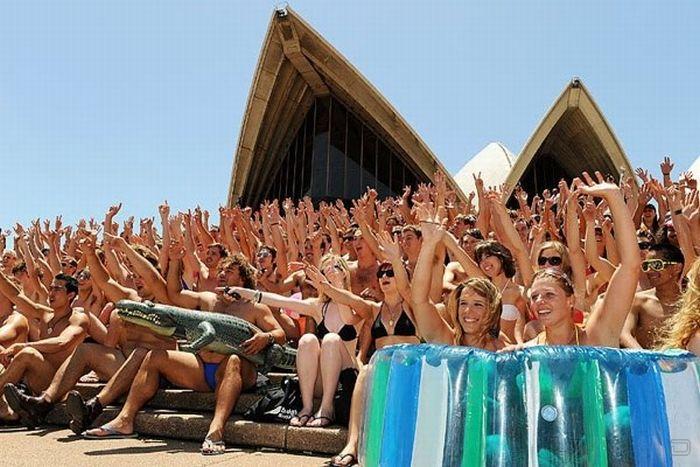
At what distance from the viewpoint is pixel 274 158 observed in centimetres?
2656

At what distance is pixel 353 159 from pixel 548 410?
74.7 ft

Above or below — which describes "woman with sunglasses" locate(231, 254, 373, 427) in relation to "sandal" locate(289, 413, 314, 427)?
above

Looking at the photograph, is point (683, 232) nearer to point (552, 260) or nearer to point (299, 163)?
point (552, 260)

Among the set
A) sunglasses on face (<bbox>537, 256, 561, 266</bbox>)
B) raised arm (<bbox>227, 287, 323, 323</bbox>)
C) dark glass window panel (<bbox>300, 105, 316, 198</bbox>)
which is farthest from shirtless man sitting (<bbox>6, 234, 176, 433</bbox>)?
dark glass window panel (<bbox>300, 105, 316, 198</bbox>)

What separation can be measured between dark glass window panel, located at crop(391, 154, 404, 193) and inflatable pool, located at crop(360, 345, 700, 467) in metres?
22.2

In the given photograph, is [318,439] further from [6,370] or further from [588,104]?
[588,104]

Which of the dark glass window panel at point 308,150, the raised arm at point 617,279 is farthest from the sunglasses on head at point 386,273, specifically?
A: the dark glass window panel at point 308,150

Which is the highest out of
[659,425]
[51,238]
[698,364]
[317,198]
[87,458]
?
[317,198]

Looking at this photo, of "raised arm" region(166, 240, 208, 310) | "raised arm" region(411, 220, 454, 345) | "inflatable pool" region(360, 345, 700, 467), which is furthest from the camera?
"raised arm" region(166, 240, 208, 310)

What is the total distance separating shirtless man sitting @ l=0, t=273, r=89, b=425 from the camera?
4430 millimetres

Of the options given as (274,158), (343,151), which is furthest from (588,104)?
(274,158)

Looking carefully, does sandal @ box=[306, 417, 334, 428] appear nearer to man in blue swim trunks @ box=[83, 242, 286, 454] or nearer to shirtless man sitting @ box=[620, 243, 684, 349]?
man in blue swim trunks @ box=[83, 242, 286, 454]

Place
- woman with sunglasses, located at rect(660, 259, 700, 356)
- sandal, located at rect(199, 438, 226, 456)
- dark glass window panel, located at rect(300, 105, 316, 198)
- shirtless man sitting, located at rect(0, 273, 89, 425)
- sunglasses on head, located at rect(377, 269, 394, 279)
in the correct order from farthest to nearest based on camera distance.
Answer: dark glass window panel, located at rect(300, 105, 316, 198)
shirtless man sitting, located at rect(0, 273, 89, 425)
sunglasses on head, located at rect(377, 269, 394, 279)
sandal, located at rect(199, 438, 226, 456)
woman with sunglasses, located at rect(660, 259, 700, 356)

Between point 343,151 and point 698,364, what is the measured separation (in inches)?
903
